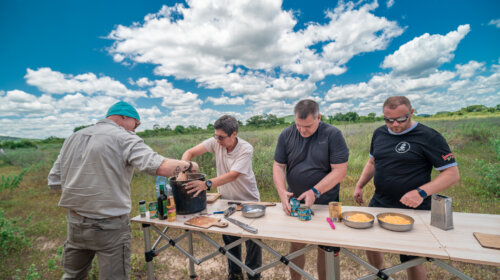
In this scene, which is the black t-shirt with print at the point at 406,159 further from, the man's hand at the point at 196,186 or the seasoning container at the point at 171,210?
the seasoning container at the point at 171,210

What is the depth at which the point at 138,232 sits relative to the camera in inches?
196

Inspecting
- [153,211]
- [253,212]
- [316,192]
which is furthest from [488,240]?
[153,211]

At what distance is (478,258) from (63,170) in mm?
3363

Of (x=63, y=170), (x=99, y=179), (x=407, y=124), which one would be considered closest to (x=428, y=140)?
(x=407, y=124)

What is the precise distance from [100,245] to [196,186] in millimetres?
1006

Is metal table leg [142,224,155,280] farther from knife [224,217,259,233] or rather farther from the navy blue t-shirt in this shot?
the navy blue t-shirt

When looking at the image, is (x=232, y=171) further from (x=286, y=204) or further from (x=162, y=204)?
(x=162, y=204)

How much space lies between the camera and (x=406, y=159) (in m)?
2.38

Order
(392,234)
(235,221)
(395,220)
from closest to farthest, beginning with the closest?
(392,234) → (395,220) → (235,221)

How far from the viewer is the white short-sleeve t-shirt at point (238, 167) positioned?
2797 mm

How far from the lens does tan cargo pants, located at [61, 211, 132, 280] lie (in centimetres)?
210

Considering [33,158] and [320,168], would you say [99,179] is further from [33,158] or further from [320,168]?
[33,158]

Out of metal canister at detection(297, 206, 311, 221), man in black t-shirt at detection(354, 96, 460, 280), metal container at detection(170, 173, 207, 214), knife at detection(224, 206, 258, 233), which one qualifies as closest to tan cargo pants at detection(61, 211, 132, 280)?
metal container at detection(170, 173, 207, 214)

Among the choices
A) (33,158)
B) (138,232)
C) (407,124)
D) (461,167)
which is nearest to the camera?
(407,124)
